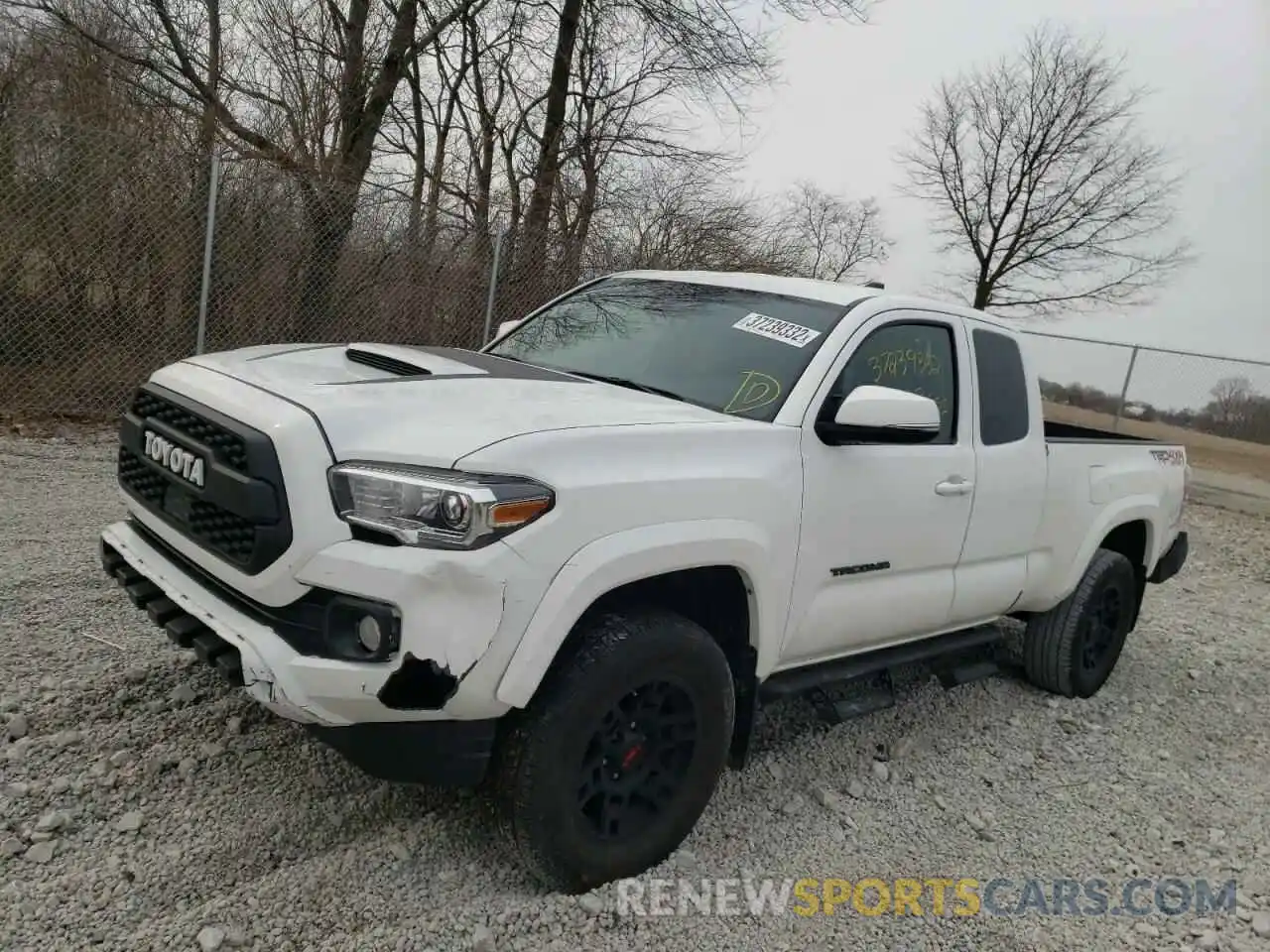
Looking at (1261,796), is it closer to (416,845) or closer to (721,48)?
(416,845)

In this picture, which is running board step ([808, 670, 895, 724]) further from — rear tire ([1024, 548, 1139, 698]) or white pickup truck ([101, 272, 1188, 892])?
rear tire ([1024, 548, 1139, 698])

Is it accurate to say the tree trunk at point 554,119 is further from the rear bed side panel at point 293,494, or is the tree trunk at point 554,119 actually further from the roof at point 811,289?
the rear bed side panel at point 293,494

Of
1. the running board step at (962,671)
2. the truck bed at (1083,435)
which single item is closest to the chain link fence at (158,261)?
the truck bed at (1083,435)

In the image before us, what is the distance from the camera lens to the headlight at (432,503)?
218 centimetres

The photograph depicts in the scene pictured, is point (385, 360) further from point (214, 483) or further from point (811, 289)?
point (811, 289)

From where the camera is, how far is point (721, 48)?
12375mm

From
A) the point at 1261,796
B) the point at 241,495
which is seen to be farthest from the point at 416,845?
the point at 1261,796

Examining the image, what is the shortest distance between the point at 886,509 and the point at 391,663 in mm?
1812

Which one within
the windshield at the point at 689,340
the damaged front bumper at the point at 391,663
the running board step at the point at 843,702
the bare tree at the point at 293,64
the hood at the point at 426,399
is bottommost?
the running board step at the point at 843,702

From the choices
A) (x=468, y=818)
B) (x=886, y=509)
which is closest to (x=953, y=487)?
(x=886, y=509)

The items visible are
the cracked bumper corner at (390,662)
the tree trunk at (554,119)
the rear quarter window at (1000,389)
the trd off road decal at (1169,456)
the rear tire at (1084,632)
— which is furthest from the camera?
the tree trunk at (554,119)

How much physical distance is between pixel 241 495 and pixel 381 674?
58cm

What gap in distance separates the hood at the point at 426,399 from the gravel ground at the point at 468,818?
1.23m

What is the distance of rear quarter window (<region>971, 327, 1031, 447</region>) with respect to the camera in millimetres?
3846
